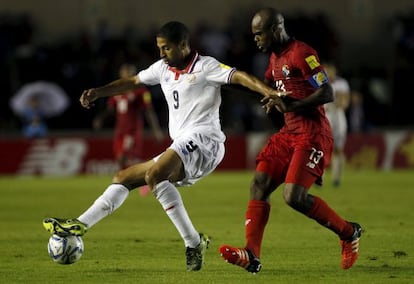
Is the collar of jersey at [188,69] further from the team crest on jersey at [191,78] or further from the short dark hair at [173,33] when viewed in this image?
the short dark hair at [173,33]

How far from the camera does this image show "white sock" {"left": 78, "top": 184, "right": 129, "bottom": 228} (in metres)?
8.51

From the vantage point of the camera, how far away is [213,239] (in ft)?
37.0

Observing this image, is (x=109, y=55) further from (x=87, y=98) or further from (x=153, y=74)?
(x=87, y=98)

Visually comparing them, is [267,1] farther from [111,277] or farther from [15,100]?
[111,277]

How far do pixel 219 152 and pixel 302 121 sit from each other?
806 millimetres

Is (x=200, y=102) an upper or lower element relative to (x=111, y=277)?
upper

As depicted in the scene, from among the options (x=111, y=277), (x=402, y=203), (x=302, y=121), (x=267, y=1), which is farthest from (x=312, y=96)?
(x=267, y=1)

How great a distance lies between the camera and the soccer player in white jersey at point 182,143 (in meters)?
8.45

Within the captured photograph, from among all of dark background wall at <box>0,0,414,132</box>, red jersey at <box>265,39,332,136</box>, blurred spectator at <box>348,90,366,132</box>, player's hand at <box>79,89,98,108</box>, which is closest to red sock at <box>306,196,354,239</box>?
red jersey at <box>265,39,332,136</box>

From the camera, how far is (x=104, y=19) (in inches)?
1017

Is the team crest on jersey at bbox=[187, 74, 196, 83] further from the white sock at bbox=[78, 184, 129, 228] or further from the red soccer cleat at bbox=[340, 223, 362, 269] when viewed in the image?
the red soccer cleat at bbox=[340, 223, 362, 269]

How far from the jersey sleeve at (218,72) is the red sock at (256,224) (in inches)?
42.7

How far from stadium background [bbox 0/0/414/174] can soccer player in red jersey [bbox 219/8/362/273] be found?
51.5 ft

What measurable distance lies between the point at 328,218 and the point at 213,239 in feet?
9.37
